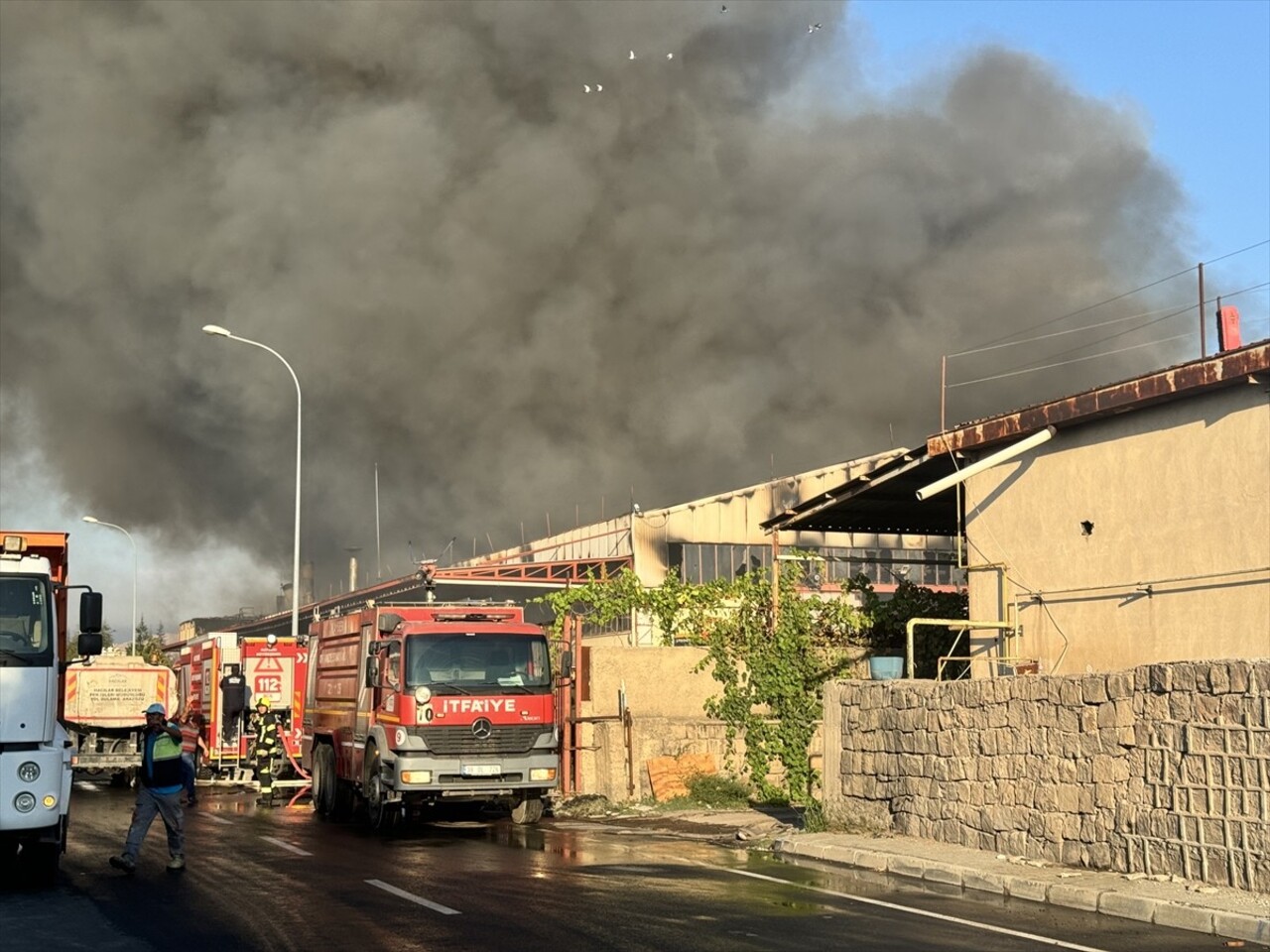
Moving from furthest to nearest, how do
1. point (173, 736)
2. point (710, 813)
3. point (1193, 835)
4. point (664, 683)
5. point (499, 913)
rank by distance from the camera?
point (664, 683) → point (710, 813) → point (173, 736) → point (1193, 835) → point (499, 913)

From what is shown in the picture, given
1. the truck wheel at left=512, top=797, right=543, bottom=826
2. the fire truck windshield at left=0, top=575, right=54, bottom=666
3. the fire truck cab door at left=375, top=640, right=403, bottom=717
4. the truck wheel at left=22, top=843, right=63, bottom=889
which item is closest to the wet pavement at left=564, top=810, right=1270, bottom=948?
the truck wheel at left=512, top=797, right=543, bottom=826

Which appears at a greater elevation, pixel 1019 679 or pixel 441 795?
pixel 1019 679

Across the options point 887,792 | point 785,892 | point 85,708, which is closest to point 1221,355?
point 887,792

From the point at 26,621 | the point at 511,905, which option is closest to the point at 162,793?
the point at 26,621

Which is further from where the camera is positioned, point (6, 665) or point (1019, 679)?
point (1019, 679)

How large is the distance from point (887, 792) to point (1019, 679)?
271cm

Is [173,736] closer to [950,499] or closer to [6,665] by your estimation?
[6,665]

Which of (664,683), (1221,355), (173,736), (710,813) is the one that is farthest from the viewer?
(664,683)

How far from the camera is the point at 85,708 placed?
29609 mm

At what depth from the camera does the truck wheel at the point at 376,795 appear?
19.0m

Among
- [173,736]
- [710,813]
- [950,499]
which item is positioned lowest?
[710,813]

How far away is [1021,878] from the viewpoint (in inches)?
508

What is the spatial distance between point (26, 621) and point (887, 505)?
48.5ft

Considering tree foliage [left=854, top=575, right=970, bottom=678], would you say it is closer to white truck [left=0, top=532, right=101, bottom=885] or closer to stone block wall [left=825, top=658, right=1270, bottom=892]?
stone block wall [left=825, top=658, right=1270, bottom=892]
